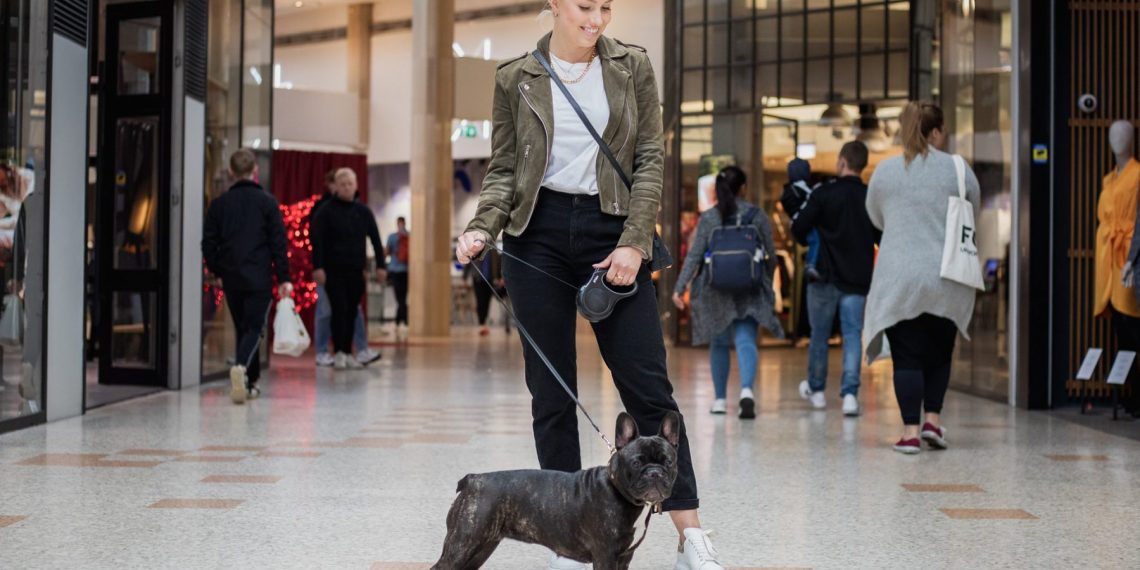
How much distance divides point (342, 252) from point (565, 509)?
8940mm

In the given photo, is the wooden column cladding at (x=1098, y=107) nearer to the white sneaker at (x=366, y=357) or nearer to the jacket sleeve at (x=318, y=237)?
the jacket sleeve at (x=318, y=237)

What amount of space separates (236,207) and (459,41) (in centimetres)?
1889

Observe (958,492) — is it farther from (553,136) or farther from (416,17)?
(416,17)

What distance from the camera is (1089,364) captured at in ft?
24.9

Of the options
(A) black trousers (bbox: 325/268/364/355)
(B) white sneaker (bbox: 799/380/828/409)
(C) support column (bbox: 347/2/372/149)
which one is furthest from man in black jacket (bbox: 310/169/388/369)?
(C) support column (bbox: 347/2/372/149)

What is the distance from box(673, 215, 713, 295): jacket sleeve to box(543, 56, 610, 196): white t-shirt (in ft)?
14.2

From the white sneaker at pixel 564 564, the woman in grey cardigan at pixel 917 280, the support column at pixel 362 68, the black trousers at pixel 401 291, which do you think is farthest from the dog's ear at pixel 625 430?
the support column at pixel 362 68

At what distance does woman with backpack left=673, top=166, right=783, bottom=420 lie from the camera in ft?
24.2

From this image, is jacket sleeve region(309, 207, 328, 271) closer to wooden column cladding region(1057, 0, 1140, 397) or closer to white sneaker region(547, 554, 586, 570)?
wooden column cladding region(1057, 0, 1140, 397)

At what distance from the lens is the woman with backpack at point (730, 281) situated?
24.2ft

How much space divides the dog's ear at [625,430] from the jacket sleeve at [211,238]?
6.25 metres

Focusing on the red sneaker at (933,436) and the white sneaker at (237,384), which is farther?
the white sneaker at (237,384)

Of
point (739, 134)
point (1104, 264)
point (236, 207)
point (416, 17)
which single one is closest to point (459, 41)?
point (416, 17)

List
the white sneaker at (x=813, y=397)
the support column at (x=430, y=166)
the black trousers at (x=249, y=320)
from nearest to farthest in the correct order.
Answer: the white sneaker at (x=813, y=397)
the black trousers at (x=249, y=320)
the support column at (x=430, y=166)
